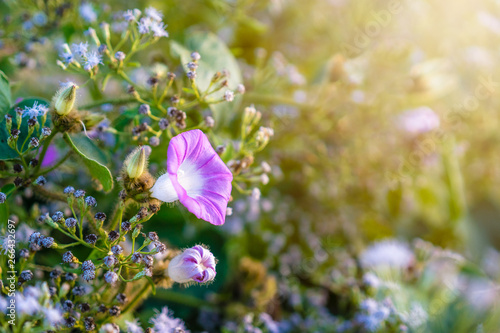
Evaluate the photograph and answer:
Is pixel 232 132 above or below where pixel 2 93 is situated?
above

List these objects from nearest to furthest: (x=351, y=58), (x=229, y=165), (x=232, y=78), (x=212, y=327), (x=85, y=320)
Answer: (x=85, y=320), (x=229, y=165), (x=232, y=78), (x=212, y=327), (x=351, y=58)

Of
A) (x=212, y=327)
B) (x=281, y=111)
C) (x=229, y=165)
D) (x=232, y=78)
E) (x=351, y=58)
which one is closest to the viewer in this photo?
(x=229, y=165)

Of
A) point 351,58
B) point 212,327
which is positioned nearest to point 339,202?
point 351,58

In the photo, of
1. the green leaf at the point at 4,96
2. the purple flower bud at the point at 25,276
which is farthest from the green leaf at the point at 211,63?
the purple flower bud at the point at 25,276

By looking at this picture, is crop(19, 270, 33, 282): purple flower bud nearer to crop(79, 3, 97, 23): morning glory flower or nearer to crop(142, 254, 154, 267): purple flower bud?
crop(142, 254, 154, 267): purple flower bud

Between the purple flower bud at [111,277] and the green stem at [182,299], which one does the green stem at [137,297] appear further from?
the green stem at [182,299]

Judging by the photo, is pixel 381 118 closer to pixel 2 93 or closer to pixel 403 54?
pixel 403 54

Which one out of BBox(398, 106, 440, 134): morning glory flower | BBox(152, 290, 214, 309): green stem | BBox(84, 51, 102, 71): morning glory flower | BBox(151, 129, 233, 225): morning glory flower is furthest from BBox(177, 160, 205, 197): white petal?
BBox(398, 106, 440, 134): morning glory flower

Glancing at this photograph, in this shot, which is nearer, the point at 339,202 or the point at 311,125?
the point at 311,125

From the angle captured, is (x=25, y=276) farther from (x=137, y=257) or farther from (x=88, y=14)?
(x=88, y=14)

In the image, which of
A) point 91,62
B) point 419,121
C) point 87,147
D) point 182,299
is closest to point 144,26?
point 91,62
